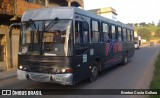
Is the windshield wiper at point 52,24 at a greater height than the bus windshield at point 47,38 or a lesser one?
greater

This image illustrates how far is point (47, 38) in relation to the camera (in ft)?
29.7

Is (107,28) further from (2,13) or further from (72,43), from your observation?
(2,13)

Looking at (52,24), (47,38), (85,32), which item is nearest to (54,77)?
(47,38)

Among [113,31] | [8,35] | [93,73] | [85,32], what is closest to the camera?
[85,32]

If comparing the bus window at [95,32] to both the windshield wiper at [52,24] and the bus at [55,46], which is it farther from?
the windshield wiper at [52,24]

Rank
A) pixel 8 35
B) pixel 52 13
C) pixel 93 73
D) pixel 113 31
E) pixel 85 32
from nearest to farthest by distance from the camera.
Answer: pixel 52 13 < pixel 85 32 < pixel 93 73 < pixel 113 31 < pixel 8 35

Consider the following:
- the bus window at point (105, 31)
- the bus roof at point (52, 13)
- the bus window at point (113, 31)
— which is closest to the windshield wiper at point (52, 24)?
the bus roof at point (52, 13)

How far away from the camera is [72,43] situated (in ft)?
29.0

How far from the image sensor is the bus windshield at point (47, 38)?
881 cm

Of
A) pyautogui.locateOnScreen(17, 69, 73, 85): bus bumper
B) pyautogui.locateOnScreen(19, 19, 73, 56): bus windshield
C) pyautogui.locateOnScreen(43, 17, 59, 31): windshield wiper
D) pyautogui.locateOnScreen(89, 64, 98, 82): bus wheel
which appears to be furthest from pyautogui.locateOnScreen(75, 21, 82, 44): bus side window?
pyautogui.locateOnScreen(89, 64, 98, 82): bus wheel

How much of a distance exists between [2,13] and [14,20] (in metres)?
1.70

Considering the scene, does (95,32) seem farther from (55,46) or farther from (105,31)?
(55,46)

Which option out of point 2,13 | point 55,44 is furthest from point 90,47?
point 2,13

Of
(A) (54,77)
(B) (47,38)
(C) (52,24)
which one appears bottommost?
(A) (54,77)
